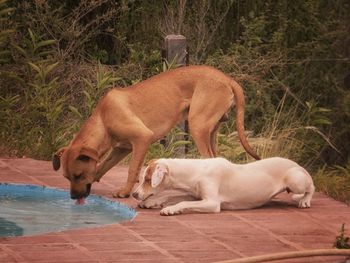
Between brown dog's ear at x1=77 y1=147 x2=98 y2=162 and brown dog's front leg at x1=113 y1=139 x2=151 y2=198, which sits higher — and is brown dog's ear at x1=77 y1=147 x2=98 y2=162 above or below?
above

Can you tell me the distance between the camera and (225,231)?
7.77 m

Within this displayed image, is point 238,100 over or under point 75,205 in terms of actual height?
over

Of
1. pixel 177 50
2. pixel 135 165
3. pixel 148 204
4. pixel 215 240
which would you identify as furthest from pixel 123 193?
pixel 177 50

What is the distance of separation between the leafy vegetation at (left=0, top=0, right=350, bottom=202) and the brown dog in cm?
121

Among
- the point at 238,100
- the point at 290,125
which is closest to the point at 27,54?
the point at 290,125

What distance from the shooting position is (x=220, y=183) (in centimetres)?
855

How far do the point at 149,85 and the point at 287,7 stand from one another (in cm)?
533

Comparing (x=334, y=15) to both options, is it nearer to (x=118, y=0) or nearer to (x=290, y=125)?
(x=290, y=125)

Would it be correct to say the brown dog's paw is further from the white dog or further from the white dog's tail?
the white dog's tail

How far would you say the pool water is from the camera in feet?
26.7

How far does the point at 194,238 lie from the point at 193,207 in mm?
922

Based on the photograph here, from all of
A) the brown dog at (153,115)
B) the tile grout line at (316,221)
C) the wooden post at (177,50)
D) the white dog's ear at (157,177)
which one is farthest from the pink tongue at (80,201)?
the wooden post at (177,50)

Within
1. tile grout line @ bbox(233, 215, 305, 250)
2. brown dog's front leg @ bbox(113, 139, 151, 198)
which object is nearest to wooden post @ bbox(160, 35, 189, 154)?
brown dog's front leg @ bbox(113, 139, 151, 198)

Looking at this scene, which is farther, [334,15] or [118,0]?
[118,0]
